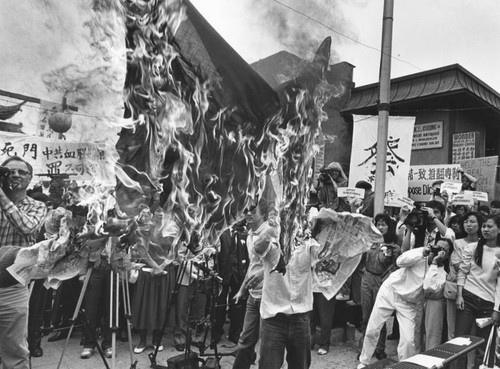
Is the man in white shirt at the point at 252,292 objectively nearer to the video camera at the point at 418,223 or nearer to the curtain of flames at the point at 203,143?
the curtain of flames at the point at 203,143

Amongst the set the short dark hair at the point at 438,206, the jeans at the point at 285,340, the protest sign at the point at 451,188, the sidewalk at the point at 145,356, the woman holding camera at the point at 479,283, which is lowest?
the sidewalk at the point at 145,356

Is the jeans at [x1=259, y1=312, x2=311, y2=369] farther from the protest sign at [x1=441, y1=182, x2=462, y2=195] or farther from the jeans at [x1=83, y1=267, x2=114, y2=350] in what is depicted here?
the protest sign at [x1=441, y1=182, x2=462, y2=195]

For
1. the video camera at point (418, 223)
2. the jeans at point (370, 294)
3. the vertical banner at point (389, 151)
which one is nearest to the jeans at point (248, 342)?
the jeans at point (370, 294)

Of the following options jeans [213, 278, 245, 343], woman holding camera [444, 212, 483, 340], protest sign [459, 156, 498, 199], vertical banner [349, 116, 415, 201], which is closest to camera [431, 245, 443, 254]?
woman holding camera [444, 212, 483, 340]

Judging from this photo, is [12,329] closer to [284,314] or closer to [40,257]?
[40,257]

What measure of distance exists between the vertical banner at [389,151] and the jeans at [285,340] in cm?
518

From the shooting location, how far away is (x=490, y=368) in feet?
12.5

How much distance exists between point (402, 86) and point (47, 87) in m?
8.77

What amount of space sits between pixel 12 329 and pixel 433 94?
9346mm

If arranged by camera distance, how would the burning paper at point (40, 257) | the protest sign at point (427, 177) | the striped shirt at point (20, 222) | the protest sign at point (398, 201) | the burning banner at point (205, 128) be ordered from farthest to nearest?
1. the protest sign at point (427, 177)
2. the protest sign at point (398, 201)
3. the striped shirt at point (20, 222)
4. the burning paper at point (40, 257)
5. the burning banner at point (205, 128)

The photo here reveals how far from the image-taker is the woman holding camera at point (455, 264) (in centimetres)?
485

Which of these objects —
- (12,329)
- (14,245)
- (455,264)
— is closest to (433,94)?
(455,264)

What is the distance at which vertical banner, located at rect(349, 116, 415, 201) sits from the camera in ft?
25.9

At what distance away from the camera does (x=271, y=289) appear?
11.4 feet
